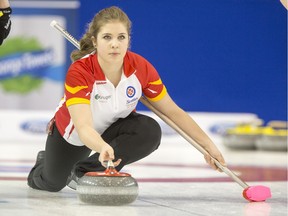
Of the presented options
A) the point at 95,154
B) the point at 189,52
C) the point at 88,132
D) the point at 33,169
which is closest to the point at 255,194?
the point at 95,154

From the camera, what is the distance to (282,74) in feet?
27.9

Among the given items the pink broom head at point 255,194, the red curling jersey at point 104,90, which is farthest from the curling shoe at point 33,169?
the pink broom head at point 255,194

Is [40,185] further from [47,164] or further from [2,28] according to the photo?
[2,28]

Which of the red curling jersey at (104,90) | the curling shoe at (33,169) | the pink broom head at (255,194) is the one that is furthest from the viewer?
the curling shoe at (33,169)

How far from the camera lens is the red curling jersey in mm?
3203

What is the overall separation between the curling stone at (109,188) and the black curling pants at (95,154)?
13.9 inches

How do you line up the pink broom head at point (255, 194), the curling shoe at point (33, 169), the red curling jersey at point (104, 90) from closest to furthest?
1. the red curling jersey at point (104, 90)
2. the pink broom head at point (255, 194)
3. the curling shoe at point (33, 169)

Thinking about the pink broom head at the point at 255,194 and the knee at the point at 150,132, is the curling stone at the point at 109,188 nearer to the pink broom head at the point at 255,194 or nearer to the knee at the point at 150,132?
the knee at the point at 150,132

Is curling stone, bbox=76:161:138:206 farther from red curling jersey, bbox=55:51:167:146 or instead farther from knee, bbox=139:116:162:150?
knee, bbox=139:116:162:150

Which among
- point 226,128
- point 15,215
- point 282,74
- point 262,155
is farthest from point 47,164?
point 282,74

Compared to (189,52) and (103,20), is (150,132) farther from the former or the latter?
(189,52)

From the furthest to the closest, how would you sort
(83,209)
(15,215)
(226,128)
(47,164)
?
(226,128) < (47,164) < (83,209) < (15,215)

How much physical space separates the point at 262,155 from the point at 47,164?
3.96 m

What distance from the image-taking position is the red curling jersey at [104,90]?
10.5 feet
